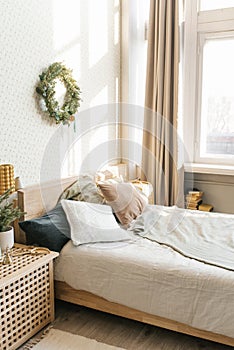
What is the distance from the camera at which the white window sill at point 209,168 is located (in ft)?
11.8

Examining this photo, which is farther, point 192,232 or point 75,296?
point 192,232

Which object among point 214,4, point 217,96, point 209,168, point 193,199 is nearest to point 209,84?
point 217,96

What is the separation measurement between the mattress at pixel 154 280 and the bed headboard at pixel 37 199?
357 mm

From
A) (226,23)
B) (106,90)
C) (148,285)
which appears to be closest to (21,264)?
(148,285)

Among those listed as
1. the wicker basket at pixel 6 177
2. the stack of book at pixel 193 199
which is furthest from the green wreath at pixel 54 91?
the stack of book at pixel 193 199

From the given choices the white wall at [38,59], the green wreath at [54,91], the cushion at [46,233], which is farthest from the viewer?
the green wreath at [54,91]

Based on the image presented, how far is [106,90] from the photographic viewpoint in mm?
3635

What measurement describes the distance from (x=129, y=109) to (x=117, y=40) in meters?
0.70

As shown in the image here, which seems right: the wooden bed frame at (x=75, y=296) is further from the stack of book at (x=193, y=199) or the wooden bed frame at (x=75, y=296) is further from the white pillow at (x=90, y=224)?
the stack of book at (x=193, y=199)

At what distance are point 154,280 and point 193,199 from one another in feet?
5.70

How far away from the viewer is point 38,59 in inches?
107

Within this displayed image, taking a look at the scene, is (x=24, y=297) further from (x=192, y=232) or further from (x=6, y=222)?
(x=192, y=232)

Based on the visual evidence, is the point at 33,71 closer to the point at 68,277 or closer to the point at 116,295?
the point at 68,277

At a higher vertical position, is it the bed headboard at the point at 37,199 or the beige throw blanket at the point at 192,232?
the bed headboard at the point at 37,199
